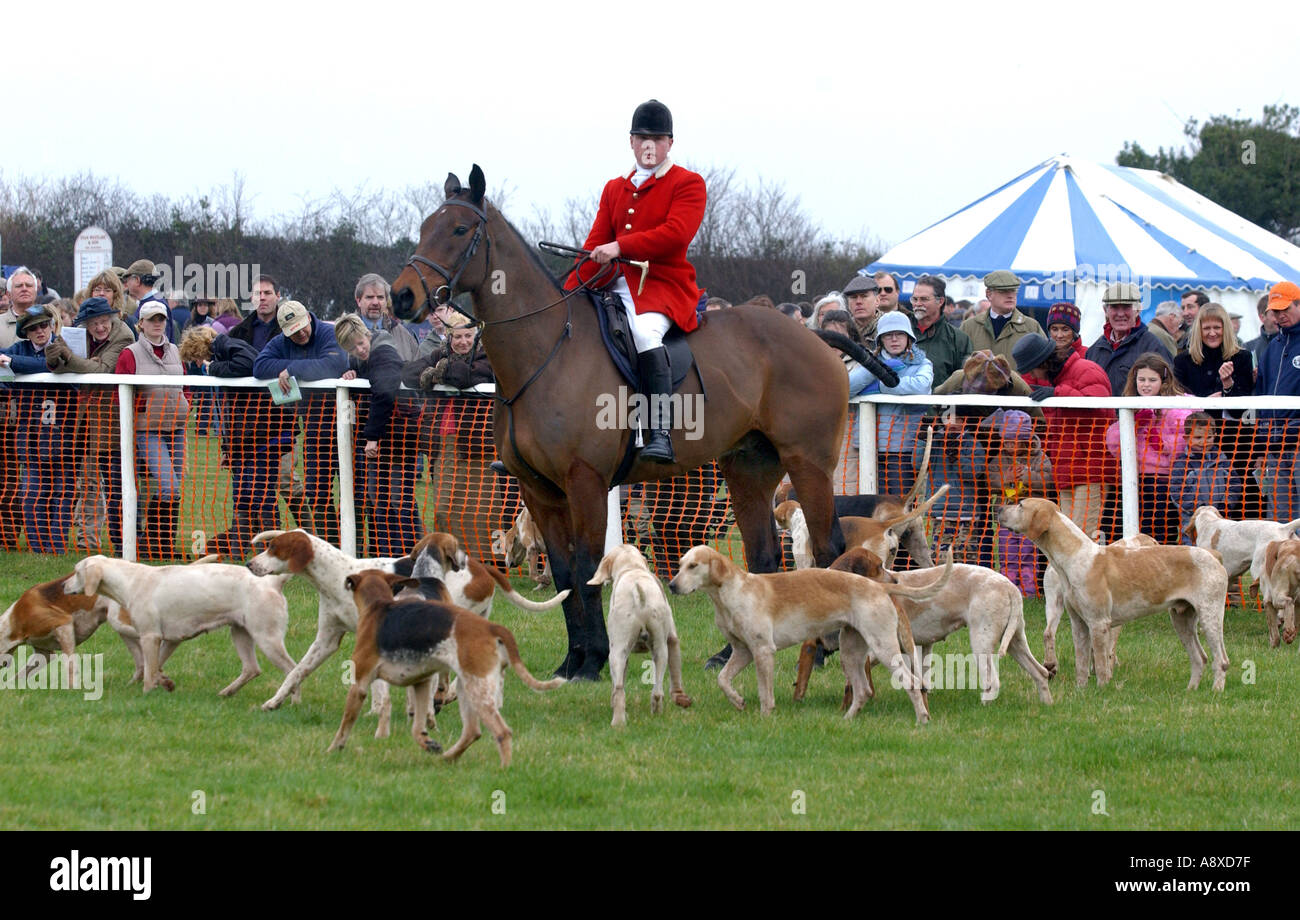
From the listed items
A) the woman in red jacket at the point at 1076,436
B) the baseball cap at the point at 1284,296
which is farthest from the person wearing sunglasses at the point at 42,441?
the baseball cap at the point at 1284,296

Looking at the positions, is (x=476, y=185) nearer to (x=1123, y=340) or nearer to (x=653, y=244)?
(x=653, y=244)

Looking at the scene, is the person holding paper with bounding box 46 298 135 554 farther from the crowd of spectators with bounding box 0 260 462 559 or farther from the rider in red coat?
the rider in red coat

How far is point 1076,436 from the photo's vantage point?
418 inches

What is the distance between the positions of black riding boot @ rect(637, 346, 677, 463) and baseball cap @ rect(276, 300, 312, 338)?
438 cm

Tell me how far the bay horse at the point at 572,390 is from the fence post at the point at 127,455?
16.2ft

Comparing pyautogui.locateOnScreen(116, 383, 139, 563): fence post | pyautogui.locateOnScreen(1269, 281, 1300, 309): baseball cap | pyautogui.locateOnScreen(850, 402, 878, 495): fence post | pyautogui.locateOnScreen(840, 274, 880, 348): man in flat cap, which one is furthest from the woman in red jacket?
pyautogui.locateOnScreen(116, 383, 139, 563): fence post

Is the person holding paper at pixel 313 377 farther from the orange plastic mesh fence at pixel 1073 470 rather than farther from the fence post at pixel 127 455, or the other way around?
the orange plastic mesh fence at pixel 1073 470

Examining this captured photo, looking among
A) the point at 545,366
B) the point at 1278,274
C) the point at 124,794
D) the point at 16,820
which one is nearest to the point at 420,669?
the point at 124,794

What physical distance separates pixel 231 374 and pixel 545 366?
15.7 feet

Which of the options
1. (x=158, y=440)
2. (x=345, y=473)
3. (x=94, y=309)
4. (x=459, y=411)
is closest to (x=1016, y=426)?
(x=459, y=411)

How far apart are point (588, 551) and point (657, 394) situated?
0.89 meters

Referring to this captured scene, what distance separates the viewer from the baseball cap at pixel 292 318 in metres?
12.0

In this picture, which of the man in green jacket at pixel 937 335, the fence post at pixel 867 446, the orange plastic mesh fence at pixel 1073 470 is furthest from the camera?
the man in green jacket at pixel 937 335

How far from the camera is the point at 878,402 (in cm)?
1106
